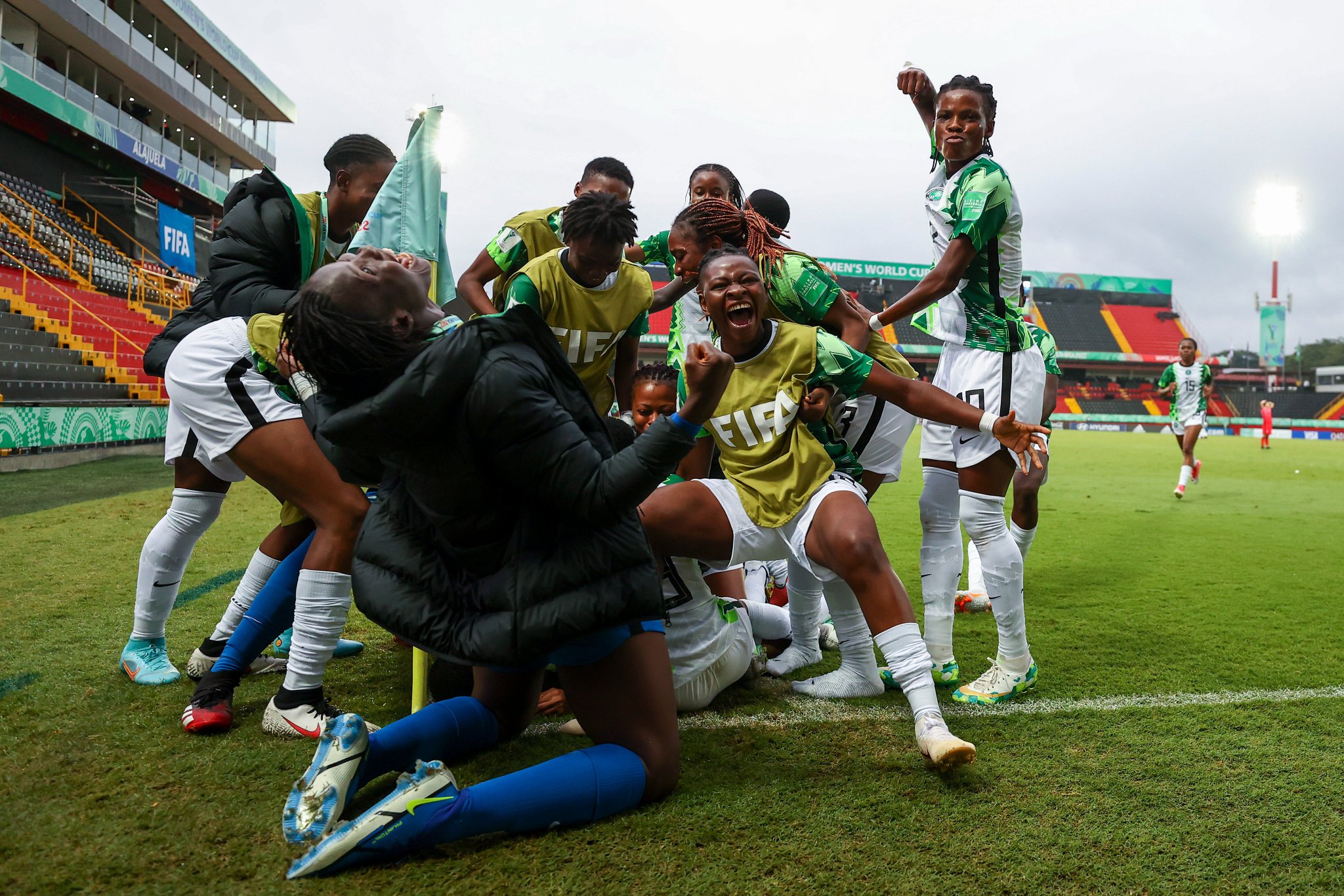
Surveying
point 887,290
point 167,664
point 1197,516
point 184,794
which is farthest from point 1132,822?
point 887,290

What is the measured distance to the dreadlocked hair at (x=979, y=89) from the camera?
3355 millimetres

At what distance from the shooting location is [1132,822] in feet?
6.75

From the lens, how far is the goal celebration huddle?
1860 mm

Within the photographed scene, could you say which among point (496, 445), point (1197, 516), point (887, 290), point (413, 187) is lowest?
point (1197, 516)

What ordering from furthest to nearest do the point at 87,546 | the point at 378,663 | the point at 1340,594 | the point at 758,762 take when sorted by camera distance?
the point at 87,546 → the point at 1340,594 → the point at 378,663 → the point at 758,762

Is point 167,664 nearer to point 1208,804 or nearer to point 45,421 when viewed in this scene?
point 1208,804

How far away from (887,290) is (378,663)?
181 ft

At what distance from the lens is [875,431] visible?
3.59 m

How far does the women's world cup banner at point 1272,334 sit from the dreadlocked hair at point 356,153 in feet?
286

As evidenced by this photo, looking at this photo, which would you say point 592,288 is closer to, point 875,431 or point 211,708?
point 875,431

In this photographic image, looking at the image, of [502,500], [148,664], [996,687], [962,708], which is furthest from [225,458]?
[996,687]

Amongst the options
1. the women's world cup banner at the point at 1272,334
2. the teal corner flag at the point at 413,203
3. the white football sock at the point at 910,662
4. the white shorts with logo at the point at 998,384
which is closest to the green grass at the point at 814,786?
the white football sock at the point at 910,662

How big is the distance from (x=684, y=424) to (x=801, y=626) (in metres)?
1.89

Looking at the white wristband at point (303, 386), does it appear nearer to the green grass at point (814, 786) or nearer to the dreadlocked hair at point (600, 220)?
the green grass at point (814, 786)
